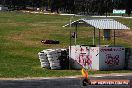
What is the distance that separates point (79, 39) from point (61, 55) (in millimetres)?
20479

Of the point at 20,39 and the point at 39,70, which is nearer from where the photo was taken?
the point at 39,70

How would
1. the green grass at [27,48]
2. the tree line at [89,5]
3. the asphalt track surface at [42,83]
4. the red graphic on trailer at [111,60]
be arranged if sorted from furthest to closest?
the tree line at [89,5]
the red graphic on trailer at [111,60]
the green grass at [27,48]
the asphalt track surface at [42,83]

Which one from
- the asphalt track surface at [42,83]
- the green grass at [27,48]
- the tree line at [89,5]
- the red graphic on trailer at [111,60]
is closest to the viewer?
the asphalt track surface at [42,83]

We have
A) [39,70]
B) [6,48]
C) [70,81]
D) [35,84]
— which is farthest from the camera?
[6,48]

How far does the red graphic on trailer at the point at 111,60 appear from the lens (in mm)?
29750

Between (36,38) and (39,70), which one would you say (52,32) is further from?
(39,70)

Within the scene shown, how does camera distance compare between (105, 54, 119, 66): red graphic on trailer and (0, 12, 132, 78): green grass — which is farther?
(105, 54, 119, 66): red graphic on trailer

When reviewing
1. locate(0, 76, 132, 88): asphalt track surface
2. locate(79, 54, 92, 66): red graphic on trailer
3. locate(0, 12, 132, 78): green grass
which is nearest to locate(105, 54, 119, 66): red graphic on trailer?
locate(79, 54, 92, 66): red graphic on trailer

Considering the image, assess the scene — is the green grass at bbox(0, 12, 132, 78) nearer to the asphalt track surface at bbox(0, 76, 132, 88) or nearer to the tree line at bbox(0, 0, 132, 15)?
the asphalt track surface at bbox(0, 76, 132, 88)

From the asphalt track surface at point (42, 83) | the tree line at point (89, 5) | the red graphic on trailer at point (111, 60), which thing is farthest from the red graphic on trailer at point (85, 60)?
the tree line at point (89, 5)

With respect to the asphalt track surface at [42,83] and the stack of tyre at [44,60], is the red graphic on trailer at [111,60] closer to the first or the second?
the stack of tyre at [44,60]

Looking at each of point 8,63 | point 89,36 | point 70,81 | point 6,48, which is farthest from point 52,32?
→ point 70,81

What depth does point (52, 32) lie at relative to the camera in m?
57.0

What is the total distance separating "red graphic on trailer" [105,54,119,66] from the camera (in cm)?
2975
